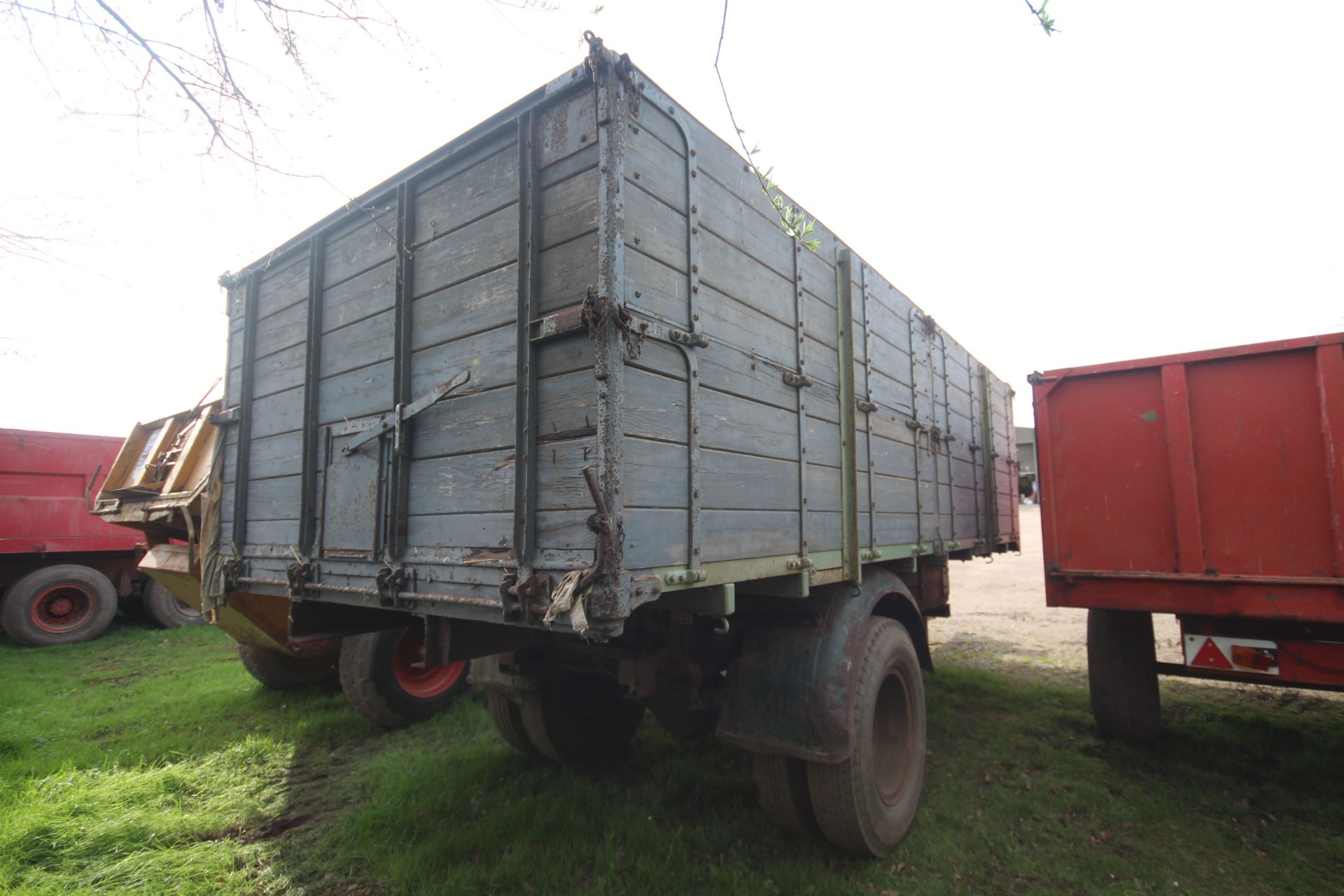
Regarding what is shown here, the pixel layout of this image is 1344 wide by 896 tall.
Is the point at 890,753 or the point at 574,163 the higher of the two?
the point at 574,163

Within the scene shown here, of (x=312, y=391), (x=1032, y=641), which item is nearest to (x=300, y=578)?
(x=312, y=391)

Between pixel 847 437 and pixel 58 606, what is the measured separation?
34.5 feet

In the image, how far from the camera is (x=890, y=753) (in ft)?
11.5

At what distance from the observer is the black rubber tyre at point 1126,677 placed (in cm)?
431

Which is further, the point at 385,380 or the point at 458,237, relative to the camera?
the point at 385,380

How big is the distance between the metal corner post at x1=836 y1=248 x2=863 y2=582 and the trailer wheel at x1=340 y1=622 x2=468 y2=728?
9.56 feet

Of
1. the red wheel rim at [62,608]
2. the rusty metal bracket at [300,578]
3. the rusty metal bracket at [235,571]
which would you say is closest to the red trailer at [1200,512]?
the rusty metal bracket at [300,578]

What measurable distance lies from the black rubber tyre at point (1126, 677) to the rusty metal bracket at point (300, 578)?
4699 mm

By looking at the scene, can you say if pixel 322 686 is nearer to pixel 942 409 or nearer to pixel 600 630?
pixel 600 630

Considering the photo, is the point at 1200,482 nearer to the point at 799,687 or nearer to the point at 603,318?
the point at 799,687

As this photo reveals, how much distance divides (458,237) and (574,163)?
637 millimetres

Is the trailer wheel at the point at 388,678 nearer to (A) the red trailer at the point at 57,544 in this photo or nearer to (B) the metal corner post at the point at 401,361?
(B) the metal corner post at the point at 401,361

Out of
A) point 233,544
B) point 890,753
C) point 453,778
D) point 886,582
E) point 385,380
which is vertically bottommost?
point 453,778

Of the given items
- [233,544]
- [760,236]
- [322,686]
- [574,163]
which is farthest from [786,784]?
[322,686]
